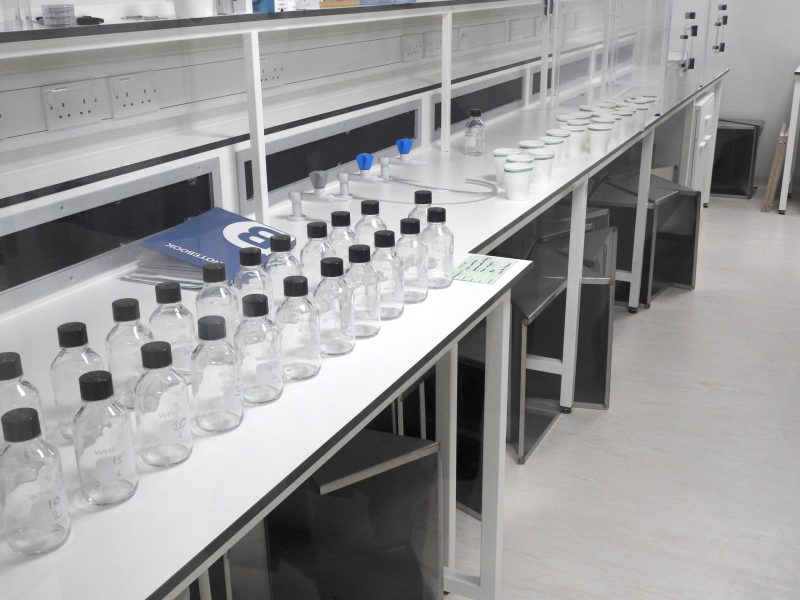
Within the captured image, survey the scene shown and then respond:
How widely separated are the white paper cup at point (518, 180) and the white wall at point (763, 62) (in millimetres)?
4545

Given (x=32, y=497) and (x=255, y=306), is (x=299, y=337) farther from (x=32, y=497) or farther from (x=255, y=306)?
(x=32, y=497)

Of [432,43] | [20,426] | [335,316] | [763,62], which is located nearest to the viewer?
[20,426]

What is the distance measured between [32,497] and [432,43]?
112 inches

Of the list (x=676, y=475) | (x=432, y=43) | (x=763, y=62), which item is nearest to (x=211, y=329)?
(x=676, y=475)

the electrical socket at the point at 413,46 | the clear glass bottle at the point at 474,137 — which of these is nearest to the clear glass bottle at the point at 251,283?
the clear glass bottle at the point at 474,137

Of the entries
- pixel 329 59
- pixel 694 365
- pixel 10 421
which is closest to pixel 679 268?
pixel 694 365

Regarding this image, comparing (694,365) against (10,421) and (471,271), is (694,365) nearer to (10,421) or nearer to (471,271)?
(471,271)

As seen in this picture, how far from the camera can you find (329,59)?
2.71 m

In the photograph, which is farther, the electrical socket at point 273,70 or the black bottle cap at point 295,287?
the electrical socket at point 273,70

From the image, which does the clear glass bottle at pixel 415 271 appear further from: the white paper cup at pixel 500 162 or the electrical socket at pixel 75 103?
the white paper cup at pixel 500 162

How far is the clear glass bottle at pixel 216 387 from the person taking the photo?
3.77 ft

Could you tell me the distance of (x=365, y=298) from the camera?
58.9 inches

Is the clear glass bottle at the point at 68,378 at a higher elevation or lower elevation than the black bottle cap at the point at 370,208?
lower

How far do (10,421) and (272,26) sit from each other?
4.33ft
